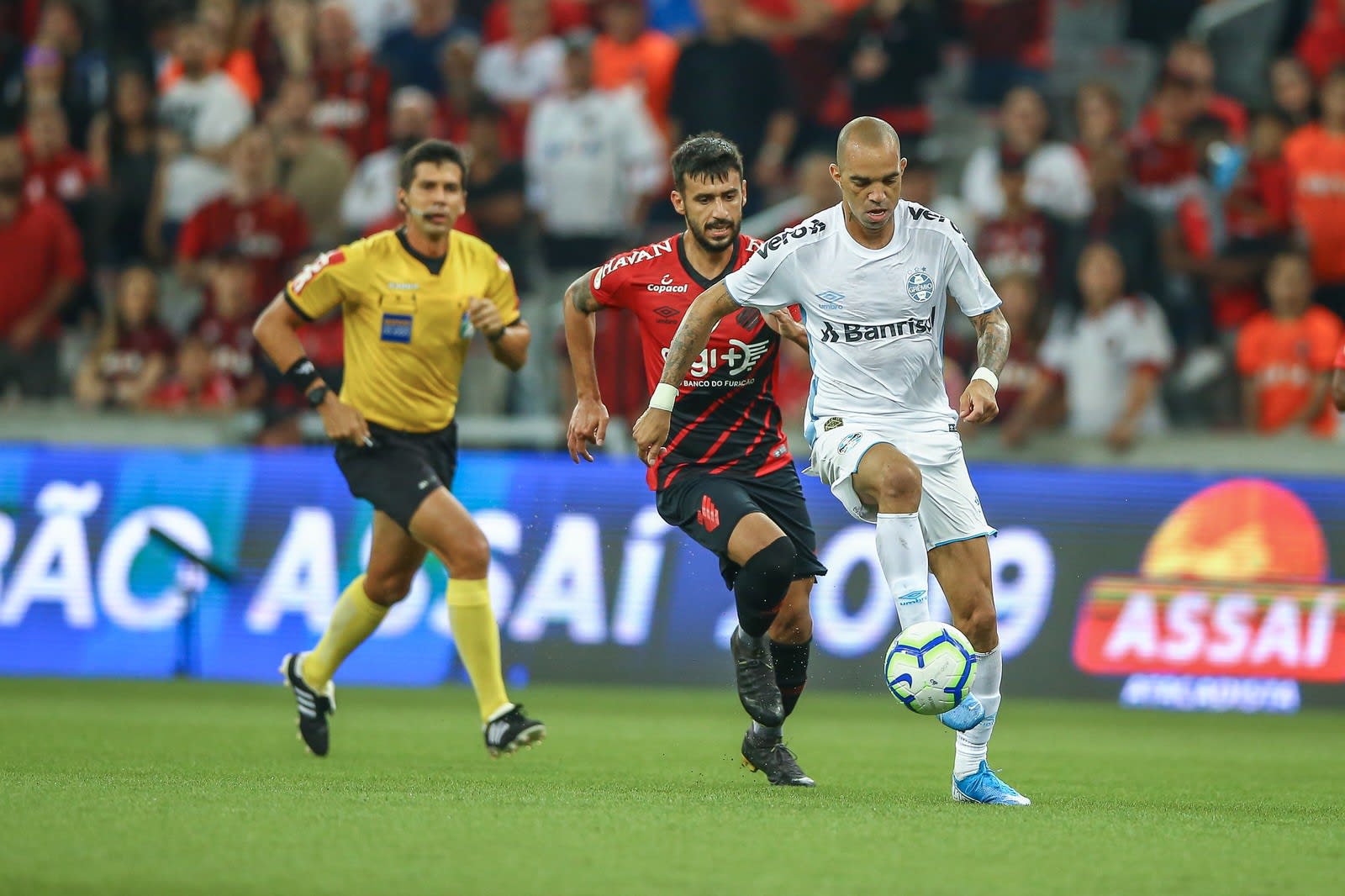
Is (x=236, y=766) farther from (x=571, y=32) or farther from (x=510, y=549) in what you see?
(x=571, y=32)

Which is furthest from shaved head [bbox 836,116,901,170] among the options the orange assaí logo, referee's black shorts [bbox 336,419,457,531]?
the orange assaí logo

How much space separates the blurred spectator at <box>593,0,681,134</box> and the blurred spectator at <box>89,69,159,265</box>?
4.24 m

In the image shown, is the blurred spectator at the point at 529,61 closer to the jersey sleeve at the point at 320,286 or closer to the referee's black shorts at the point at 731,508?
the jersey sleeve at the point at 320,286

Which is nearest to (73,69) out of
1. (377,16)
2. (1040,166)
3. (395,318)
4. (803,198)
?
(377,16)

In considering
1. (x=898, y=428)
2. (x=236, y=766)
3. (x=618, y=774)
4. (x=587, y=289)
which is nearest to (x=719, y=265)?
(x=587, y=289)

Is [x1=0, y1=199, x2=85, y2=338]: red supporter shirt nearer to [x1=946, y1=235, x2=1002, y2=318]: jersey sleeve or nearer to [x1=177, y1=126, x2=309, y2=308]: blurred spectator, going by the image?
[x1=177, y1=126, x2=309, y2=308]: blurred spectator

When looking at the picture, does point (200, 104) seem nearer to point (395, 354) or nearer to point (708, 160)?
point (395, 354)

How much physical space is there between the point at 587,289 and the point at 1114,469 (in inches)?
235

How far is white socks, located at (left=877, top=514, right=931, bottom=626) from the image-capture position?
7.00 m

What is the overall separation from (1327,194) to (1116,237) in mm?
1824

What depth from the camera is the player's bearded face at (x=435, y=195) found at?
9.09 metres

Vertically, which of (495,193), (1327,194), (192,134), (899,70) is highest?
(899,70)

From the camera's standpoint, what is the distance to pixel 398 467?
9.00m

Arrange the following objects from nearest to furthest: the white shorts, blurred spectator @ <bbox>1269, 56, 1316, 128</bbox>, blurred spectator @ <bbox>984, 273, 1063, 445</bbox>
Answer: the white shorts, blurred spectator @ <bbox>984, 273, 1063, 445</bbox>, blurred spectator @ <bbox>1269, 56, 1316, 128</bbox>
